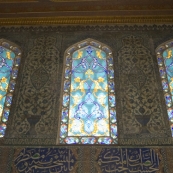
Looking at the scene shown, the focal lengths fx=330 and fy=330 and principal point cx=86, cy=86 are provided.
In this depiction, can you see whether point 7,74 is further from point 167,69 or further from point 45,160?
point 167,69

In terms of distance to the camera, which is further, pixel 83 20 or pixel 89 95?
pixel 83 20

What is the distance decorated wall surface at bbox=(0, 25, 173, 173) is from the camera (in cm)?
495

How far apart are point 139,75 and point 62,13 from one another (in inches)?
89.6

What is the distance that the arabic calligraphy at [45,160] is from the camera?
489cm

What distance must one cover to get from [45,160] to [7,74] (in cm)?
207

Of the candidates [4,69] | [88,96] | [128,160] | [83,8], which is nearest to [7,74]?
[4,69]

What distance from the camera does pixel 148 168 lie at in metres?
4.85

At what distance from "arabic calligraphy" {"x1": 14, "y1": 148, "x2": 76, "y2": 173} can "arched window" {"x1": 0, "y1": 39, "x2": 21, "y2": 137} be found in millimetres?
632

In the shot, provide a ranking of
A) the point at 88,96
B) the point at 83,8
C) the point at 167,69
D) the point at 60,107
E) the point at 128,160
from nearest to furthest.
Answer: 1. the point at 128,160
2. the point at 60,107
3. the point at 88,96
4. the point at 167,69
5. the point at 83,8

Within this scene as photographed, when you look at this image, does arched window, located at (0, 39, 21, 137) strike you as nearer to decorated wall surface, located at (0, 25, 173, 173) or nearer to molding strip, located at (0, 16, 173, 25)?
decorated wall surface, located at (0, 25, 173, 173)

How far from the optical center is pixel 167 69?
6.27 meters

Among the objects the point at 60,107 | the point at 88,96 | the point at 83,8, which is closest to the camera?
the point at 60,107

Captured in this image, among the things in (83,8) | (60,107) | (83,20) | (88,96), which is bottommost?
(60,107)

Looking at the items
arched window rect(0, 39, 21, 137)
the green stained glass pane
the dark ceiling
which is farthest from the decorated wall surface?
the dark ceiling
